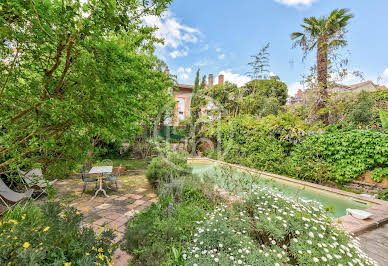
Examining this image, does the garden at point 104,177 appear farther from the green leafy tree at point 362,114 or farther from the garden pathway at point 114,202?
the green leafy tree at point 362,114

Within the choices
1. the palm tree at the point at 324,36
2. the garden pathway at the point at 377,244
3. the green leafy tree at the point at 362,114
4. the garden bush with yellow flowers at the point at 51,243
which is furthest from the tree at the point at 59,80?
the palm tree at the point at 324,36

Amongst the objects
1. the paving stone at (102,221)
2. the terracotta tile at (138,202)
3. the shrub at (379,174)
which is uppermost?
the shrub at (379,174)

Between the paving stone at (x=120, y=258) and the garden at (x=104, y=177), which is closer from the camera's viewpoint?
the garden at (x=104, y=177)

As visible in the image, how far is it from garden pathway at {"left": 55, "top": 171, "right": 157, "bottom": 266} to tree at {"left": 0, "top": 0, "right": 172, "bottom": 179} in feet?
5.72

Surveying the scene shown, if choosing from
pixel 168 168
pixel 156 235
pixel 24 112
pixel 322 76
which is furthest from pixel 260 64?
pixel 24 112

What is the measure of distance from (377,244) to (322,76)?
381 inches

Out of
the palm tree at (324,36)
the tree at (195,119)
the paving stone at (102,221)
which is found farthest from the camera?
the tree at (195,119)

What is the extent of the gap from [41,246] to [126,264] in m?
1.30

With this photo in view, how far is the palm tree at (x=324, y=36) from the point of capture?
9.83m

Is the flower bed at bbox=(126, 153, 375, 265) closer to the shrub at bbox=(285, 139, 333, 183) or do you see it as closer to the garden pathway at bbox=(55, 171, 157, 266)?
the garden pathway at bbox=(55, 171, 157, 266)

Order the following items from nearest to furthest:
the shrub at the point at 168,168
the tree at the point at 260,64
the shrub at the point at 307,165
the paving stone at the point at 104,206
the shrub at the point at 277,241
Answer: the shrub at the point at 277,241 → the paving stone at the point at 104,206 → the shrub at the point at 168,168 → the shrub at the point at 307,165 → the tree at the point at 260,64

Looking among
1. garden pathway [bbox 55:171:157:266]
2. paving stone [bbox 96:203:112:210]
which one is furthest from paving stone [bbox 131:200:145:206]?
paving stone [bbox 96:203:112:210]

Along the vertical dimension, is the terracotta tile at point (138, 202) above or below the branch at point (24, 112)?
below

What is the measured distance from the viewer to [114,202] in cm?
507
